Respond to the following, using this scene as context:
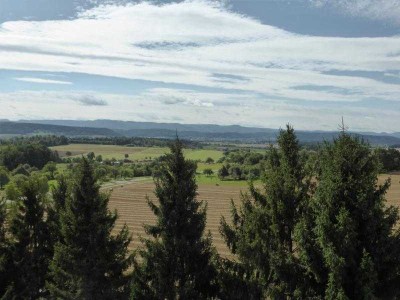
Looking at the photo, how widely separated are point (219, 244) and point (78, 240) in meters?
29.4

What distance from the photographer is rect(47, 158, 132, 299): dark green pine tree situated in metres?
19.3

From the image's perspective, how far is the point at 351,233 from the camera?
15656 millimetres

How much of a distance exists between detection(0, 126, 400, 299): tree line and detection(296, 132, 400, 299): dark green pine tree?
41 mm

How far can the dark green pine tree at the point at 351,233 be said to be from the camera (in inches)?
611

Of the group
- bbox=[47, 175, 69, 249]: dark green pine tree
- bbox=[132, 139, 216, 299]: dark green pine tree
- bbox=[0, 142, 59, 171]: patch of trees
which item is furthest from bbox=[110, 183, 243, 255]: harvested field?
bbox=[0, 142, 59, 171]: patch of trees

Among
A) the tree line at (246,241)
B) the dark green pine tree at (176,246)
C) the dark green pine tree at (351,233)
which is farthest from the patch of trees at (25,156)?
the dark green pine tree at (351,233)

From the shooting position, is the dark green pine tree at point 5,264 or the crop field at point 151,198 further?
the crop field at point 151,198

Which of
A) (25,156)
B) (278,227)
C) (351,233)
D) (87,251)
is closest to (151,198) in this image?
(87,251)

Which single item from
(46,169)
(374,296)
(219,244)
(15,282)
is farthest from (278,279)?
(46,169)

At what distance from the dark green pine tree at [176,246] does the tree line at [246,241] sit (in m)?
0.05

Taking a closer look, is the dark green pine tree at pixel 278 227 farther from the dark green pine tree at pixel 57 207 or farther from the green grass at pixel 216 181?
the green grass at pixel 216 181

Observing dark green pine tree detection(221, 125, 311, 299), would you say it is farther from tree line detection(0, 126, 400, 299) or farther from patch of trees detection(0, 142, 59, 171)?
patch of trees detection(0, 142, 59, 171)

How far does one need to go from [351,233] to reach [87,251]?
11797 millimetres

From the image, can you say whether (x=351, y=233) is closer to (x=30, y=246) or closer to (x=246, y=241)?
(x=246, y=241)
